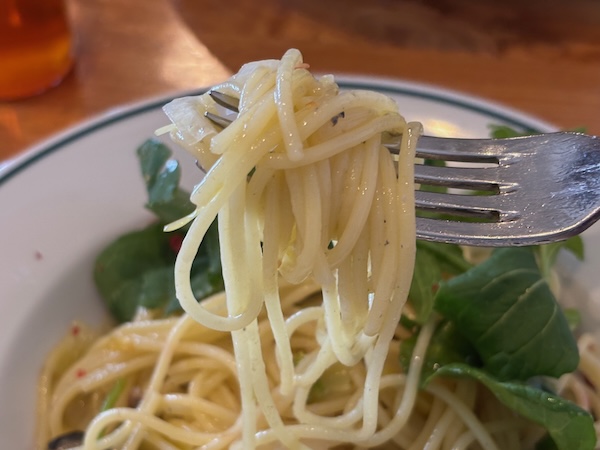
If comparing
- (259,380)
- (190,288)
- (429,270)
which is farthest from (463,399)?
(190,288)

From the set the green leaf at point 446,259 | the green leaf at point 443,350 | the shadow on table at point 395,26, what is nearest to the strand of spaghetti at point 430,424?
the green leaf at point 443,350

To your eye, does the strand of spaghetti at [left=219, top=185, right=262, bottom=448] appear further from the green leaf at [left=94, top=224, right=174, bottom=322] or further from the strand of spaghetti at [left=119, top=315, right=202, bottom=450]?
the green leaf at [left=94, top=224, right=174, bottom=322]

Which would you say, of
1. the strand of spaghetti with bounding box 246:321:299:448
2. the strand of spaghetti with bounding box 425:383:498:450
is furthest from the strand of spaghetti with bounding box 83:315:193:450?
the strand of spaghetti with bounding box 425:383:498:450

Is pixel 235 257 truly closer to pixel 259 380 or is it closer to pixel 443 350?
pixel 259 380

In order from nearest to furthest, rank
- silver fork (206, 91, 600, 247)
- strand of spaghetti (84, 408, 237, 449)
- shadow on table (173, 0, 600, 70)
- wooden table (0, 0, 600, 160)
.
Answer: silver fork (206, 91, 600, 247) < strand of spaghetti (84, 408, 237, 449) < wooden table (0, 0, 600, 160) < shadow on table (173, 0, 600, 70)

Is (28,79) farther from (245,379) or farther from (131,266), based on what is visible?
(245,379)

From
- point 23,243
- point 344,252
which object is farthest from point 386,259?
point 23,243
